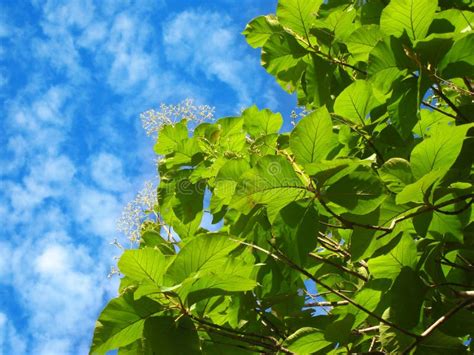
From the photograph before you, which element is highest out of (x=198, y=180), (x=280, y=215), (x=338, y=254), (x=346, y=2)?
(x=346, y=2)

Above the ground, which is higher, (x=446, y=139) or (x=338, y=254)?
(x=338, y=254)

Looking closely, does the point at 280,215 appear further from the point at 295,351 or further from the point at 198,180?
the point at 198,180

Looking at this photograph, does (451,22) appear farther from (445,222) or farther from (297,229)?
(297,229)

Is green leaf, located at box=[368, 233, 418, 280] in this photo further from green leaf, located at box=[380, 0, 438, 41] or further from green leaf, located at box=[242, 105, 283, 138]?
green leaf, located at box=[242, 105, 283, 138]

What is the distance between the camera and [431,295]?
5.99ft

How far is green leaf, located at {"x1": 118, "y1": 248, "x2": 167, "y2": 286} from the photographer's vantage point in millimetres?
1409

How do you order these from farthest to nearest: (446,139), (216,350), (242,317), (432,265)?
(242,317) < (216,350) < (432,265) < (446,139)

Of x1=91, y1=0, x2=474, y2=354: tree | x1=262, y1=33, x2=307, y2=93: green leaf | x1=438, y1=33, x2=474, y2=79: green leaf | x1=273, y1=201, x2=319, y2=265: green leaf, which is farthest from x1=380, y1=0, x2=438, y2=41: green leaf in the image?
x1=273, y1=201, x2=319, y2=265: green leaf

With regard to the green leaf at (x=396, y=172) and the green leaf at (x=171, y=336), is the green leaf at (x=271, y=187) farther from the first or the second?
the green leaf at (x=171, y=336)

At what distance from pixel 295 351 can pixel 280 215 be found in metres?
0.65

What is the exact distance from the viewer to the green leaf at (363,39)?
2.01 metres

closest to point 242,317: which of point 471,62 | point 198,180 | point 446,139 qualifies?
point 198,180

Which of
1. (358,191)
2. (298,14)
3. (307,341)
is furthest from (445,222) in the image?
(298,14)

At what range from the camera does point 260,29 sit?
8.36 feet
